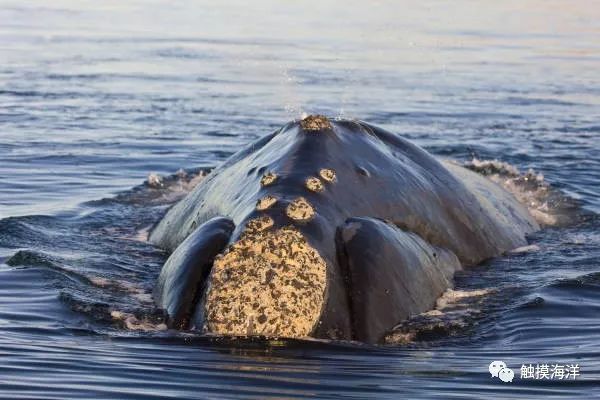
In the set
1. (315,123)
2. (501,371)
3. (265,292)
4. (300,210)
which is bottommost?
(501,371)

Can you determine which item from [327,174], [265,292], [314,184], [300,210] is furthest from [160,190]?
[265,292]

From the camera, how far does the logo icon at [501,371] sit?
6.70 metres

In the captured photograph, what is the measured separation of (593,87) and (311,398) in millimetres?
16595

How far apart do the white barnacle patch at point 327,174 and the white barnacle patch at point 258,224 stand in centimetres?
87

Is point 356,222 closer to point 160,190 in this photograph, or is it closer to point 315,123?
point 315,123

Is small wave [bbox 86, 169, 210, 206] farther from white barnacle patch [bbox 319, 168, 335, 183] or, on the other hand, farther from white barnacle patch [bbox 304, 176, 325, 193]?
white barnacle patch [bbox 304, 176, 325, 193]

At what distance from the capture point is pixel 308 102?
19281 millimetres

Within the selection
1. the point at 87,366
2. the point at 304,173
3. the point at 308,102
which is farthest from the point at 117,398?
the point at 308,102

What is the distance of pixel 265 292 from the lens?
22.4ft

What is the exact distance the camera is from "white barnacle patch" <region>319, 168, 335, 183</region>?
799 cm

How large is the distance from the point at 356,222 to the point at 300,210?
0.45 m

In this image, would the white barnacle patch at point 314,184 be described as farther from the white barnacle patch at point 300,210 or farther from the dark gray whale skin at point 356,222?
the white barnacle patch at point 300,210

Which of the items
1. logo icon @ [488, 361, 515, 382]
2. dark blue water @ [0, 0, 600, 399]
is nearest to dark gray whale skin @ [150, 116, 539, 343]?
dark blue water @ [0, 0, 600, 399]

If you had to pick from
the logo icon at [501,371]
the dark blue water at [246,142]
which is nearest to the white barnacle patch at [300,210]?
the dark blue water at [246,142]
